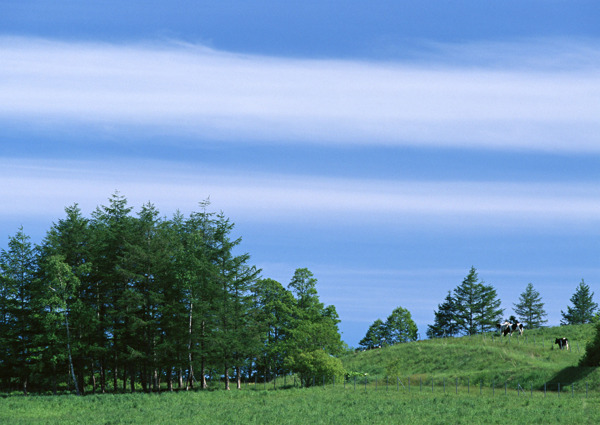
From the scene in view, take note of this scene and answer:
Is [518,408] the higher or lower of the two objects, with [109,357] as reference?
lower

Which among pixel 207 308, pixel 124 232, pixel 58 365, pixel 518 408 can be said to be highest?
pixel 124 232

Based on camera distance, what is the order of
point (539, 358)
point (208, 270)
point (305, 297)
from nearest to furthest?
1. point (208, 270)
2. point (539, 358)
3. point (305, 297)

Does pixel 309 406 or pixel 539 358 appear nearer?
pixel 309 406

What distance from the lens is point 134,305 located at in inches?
2603

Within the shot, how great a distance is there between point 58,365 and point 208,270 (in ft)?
62.0

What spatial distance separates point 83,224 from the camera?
7056 cm

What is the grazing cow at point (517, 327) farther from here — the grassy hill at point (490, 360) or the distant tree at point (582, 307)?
the distant tree at point (582, 307)

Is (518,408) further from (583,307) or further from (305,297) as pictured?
(583,307)

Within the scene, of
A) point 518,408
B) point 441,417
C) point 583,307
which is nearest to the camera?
point 441,417

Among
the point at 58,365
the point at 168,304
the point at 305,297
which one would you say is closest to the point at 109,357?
→ the point at 58,365

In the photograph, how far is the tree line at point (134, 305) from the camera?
2591 inches

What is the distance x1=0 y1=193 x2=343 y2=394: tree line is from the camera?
65812 millimetres

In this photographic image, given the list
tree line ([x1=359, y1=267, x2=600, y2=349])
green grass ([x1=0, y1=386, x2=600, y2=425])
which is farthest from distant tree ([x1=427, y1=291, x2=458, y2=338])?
green grass ([x1=0, y1=386, x2=600, y2=425])

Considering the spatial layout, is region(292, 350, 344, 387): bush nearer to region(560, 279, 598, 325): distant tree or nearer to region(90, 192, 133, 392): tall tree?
region(90, 192, 133, 392): tall tree
